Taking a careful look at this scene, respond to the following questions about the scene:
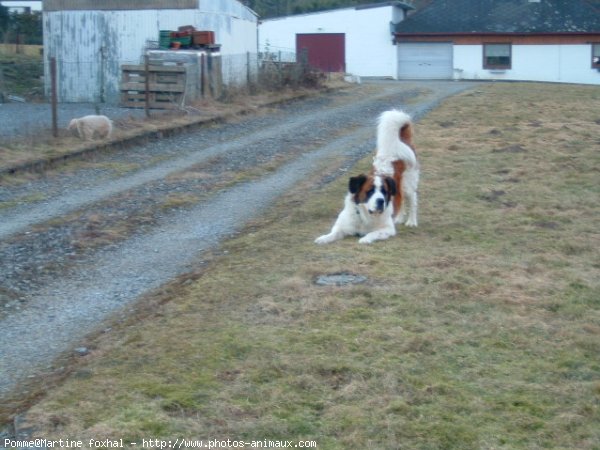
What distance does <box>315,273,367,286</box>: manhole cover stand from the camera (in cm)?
734

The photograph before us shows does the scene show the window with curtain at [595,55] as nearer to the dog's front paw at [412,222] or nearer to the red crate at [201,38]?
the red crate at [201,38]

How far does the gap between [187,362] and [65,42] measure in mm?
25845

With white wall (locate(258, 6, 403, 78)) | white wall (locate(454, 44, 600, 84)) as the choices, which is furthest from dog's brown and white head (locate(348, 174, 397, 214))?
white wall (locate(258, 6, 403, 78))

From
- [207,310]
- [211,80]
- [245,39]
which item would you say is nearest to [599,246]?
[207,310]

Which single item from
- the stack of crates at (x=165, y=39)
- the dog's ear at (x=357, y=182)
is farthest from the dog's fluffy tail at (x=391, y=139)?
the stack of crates at (x=165, y=39)

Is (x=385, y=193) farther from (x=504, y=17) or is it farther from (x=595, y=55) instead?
(x=504, y=17)

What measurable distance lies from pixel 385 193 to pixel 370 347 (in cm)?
343

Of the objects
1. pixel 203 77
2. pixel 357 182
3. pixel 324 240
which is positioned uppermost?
pixel 203 77

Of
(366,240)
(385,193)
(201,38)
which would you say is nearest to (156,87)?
(201,38)

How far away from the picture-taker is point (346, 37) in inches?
2083

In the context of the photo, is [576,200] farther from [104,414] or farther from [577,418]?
[104,414]

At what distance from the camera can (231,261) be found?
834 centimetres

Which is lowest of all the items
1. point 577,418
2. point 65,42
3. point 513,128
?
point 577,418

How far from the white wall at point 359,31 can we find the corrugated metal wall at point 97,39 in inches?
904
